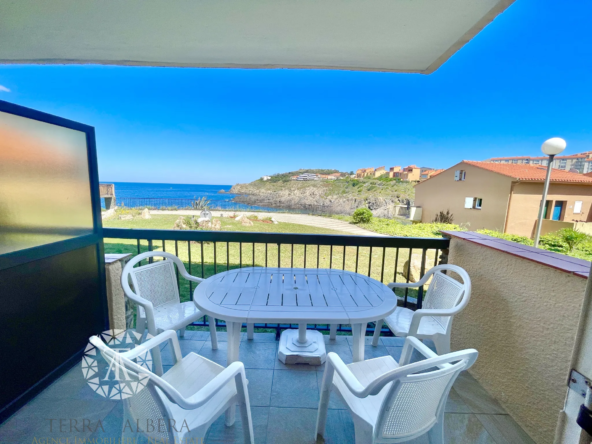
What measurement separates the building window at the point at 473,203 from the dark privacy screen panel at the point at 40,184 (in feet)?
52.0

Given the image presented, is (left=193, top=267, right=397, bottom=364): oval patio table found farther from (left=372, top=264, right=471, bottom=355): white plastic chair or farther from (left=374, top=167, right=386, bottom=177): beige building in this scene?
(left=374, top=167, right=386, bottom=177): beige building

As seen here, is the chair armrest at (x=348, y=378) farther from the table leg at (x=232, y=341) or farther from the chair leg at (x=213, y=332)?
the chair leg at (x=213, y=332)

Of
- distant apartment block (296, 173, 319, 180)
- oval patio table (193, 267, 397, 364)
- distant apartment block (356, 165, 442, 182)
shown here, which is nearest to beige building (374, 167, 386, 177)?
distant apartment block (356, 165, 442, 182)

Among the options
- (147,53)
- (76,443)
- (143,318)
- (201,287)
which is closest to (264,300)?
(201,287)

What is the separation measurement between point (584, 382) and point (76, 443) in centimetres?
214

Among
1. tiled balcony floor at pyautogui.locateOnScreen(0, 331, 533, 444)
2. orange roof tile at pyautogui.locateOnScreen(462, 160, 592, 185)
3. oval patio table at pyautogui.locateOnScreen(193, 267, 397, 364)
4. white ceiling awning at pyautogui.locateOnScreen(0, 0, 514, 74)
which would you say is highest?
orange roof tile at pyautogui.locateOnScreen(462, 160, 592, 185)

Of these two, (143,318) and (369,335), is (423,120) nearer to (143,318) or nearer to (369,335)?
(369,335)

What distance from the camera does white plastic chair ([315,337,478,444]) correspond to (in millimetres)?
908

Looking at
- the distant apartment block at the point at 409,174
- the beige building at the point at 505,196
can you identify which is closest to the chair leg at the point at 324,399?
the beige building at the point at 505,196

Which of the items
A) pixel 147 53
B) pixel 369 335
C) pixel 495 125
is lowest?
pixel 369 335

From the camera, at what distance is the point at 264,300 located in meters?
1.55

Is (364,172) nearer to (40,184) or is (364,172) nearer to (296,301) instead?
(296,301)

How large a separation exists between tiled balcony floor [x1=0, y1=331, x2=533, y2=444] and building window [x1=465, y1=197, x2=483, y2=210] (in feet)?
46.1

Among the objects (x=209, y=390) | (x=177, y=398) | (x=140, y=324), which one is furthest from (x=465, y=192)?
(x=177, y=398)
